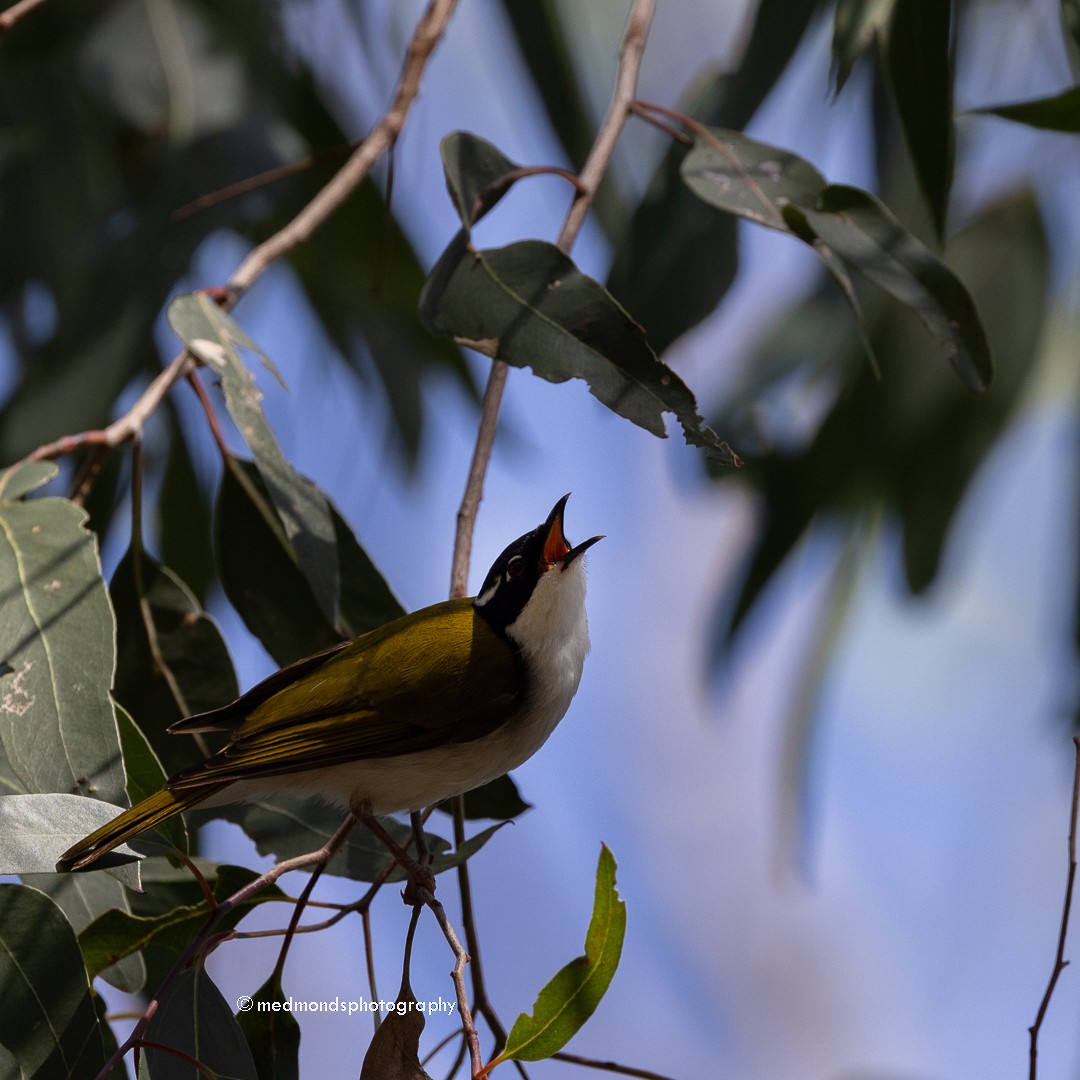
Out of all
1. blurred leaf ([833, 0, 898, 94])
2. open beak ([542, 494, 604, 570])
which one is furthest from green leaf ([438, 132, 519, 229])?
blurred leaf ([833, 0, 898, 94])

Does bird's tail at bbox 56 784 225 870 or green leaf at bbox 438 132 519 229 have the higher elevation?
green leaf at bbox 438 132 519 229

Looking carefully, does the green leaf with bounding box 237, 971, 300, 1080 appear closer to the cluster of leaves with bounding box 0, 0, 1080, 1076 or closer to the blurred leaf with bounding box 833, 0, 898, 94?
the cluster of leaves with bounding box 0, 0, 1080, 1076

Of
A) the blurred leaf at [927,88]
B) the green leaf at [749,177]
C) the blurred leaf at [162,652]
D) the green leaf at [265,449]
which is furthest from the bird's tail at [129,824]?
the blurred leaf at [927,88]

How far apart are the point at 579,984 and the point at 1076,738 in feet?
2.71

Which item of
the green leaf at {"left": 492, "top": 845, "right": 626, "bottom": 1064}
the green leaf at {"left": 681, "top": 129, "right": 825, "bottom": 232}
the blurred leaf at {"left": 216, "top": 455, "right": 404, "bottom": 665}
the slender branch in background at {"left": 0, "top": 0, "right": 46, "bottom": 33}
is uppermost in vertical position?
the slender branch in background at {"left": 0, "top": 0, "right": 46, "bottom": 33}

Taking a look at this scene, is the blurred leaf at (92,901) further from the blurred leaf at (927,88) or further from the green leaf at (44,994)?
the blurred leaf at (927,88)

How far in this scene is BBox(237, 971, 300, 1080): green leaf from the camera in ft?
6.57

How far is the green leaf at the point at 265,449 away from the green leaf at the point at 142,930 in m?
0.46

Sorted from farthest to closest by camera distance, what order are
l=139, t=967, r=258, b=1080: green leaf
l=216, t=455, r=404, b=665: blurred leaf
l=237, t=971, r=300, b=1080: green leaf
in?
l=216, t=455, r=404, b=665: blurred leaf → l=237, t=971, r=300, b=1080: green leaf → l=139, t=967, r=258, b=1080: green leaf

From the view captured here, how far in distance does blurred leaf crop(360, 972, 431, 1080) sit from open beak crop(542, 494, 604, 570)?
36.5 inches

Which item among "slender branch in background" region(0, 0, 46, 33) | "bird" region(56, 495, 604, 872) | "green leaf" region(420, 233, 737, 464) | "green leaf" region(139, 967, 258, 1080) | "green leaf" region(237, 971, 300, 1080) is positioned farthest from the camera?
"slender branch in background" region(0, 0, 46, 33)

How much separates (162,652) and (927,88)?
1.75 m

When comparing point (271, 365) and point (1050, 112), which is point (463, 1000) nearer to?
point (271, 365)

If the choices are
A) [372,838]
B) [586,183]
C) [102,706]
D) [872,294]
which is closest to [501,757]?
[372,838]
